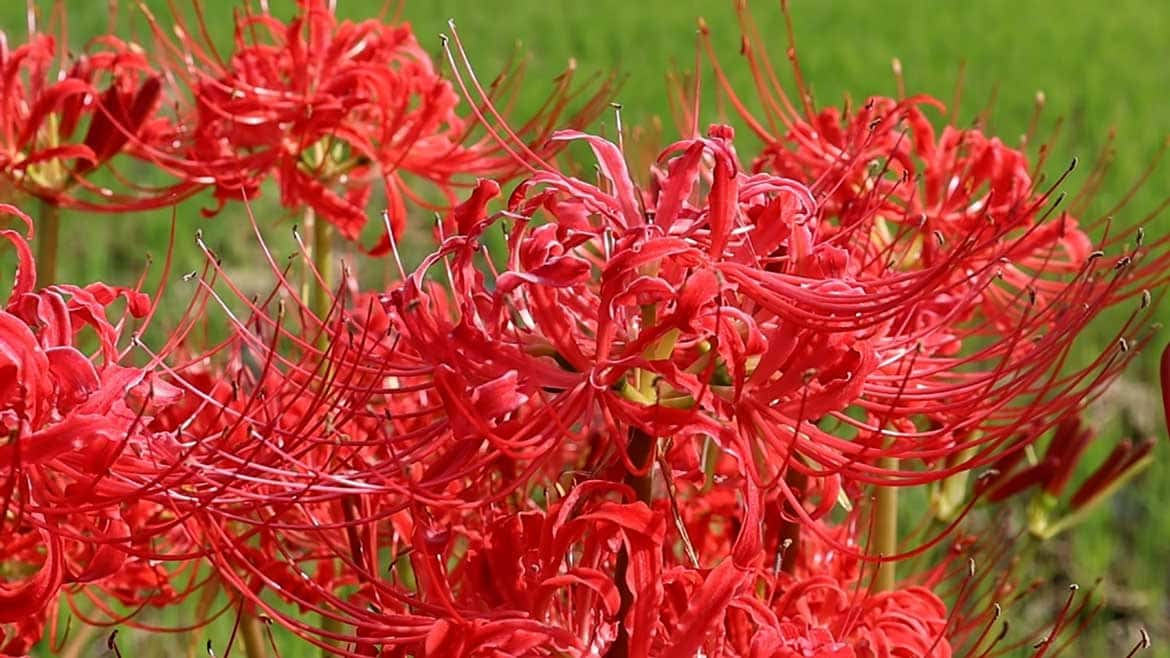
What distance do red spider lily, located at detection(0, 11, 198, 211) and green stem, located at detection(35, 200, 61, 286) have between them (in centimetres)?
2

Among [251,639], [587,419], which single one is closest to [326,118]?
[251,639]

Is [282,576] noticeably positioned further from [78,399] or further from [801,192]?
[801,192]

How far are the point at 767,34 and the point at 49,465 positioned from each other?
8739 millimetres

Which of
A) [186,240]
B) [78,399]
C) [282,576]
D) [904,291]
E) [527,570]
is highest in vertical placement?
[904,291]

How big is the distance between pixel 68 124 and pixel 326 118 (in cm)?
33

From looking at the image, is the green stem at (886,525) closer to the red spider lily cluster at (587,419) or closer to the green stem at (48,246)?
the red spider lily cluster at (587,419)

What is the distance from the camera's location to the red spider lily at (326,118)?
1865 mm

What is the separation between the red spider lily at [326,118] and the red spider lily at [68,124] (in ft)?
0.19

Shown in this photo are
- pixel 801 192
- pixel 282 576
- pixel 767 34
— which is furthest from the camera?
pixel 767 34

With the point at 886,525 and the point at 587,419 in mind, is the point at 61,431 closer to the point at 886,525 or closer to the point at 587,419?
the point at 587,419

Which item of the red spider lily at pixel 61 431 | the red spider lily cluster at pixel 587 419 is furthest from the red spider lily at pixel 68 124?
the red spider lily at pixel 61 431

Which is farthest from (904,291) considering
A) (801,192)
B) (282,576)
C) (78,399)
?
(282,576)

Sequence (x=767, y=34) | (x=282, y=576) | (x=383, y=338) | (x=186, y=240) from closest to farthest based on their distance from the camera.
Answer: (x=383, y=338) → (x=282, y=576) → (x=186, y=240) → (x=767, y=34)

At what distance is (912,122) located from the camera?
5.96 feet
